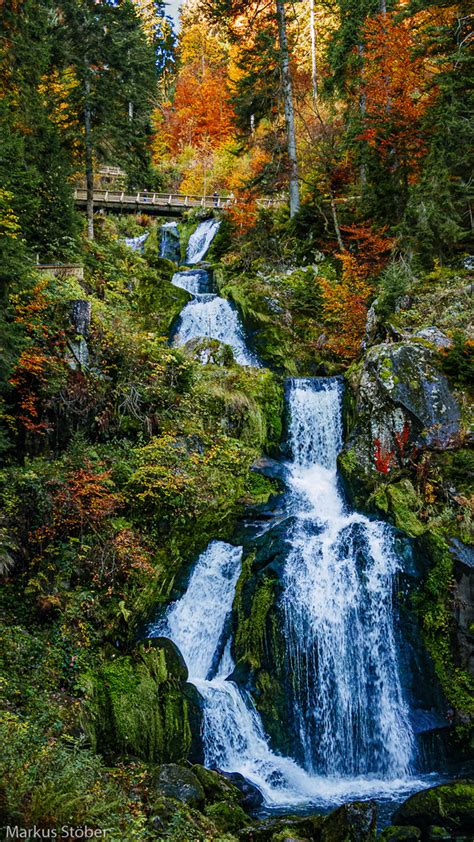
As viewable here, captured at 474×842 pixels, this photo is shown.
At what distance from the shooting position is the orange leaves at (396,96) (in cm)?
1750

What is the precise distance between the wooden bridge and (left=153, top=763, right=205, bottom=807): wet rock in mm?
27978

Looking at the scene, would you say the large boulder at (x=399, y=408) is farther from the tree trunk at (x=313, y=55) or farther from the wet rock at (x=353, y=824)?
the tree trunk at (x=313, y=55)

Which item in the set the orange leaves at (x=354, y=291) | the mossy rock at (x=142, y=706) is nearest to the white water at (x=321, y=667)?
the mossy rock at (x=142, y=706)

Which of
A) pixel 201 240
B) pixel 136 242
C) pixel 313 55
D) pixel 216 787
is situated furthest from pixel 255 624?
pixel 313 55

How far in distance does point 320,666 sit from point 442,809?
11.0 feet

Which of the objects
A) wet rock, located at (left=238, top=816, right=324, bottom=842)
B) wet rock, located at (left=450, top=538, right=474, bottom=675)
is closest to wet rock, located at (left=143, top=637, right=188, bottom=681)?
wet rock, located at (left=238, top=816, right=324, bottom=842)

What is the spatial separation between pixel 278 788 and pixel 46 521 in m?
6.76

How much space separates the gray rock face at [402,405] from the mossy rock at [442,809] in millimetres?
7285

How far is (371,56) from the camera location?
19453mm

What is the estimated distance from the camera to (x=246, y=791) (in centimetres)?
868

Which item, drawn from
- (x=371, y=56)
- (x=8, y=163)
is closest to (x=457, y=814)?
(x=8, y=163)

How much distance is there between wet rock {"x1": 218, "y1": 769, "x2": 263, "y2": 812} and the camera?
8445mm

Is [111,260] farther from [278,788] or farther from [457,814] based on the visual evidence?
[457,814]

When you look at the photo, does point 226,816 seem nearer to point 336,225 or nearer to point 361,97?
point 336,225
